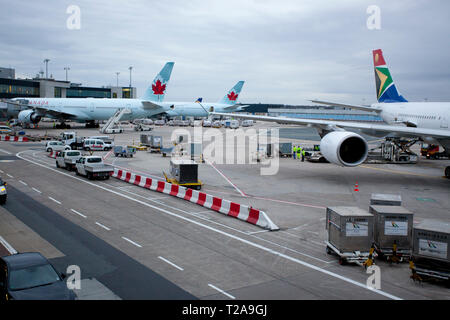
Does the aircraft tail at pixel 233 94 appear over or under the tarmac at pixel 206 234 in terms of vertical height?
over

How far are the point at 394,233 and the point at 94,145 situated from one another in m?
40.3

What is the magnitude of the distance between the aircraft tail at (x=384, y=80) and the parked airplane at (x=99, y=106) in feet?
135

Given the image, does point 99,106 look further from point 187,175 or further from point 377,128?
point 377,128

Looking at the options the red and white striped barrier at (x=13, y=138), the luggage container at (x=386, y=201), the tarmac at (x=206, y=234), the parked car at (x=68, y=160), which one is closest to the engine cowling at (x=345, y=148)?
the tarmac at (x=206, y=234)

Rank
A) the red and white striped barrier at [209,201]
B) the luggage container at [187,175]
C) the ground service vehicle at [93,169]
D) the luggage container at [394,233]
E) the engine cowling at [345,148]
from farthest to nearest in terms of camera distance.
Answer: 1. the ground service vehicle at [93,169]
2. the engine cowling at [345,148]
3. the luggage container at [187,175]
4. the red and white striped barrier at [209,201]
5. the luggage container at [394,233]

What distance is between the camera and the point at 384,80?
140 ft

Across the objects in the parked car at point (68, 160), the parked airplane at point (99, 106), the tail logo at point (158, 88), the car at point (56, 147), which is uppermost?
the tail logo at point (158, 88)

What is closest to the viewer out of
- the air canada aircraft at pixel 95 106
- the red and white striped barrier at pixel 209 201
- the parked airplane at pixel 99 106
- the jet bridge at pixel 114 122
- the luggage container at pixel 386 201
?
the luggage container at pixel 386 201

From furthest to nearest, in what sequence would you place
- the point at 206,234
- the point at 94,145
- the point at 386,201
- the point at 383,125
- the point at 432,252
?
the point at 94,145, the point at 383,125, the point at 206,234, the point at 386,201, the point at 432,252

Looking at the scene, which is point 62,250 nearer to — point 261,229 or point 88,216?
point 88,216

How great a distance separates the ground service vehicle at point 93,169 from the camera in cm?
2911

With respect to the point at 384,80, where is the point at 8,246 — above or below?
below

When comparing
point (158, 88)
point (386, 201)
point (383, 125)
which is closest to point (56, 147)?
point (158, 88)

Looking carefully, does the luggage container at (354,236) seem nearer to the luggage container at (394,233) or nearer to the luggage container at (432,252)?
the luggage container at (394,233)
